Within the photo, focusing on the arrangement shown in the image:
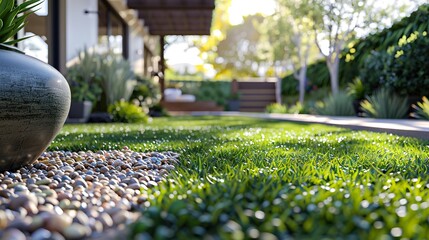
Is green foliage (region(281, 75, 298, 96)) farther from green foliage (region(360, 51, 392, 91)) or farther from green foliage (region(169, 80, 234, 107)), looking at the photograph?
green foliage (region(360, 51, 392, 91))

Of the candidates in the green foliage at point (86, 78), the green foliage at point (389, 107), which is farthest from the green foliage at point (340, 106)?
the green foliage at point (86, 78)

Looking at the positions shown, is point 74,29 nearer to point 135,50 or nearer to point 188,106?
point 135,50

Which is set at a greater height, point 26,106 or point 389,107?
point 26,106

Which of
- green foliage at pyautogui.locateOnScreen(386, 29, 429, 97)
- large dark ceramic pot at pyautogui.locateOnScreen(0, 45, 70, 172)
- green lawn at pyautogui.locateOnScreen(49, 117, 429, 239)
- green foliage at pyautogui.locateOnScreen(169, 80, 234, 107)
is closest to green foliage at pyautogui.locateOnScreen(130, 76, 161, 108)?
green foliage at pyautogui.locateOnScreen(386, 29, 429, 97)

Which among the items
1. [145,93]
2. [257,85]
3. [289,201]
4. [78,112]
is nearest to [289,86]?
[257,85]

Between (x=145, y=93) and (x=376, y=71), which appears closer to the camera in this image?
(x=376, y=71)

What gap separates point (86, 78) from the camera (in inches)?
320

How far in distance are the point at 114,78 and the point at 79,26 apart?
4.08ft

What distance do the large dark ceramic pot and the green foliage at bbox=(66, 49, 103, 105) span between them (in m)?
→ 5.26

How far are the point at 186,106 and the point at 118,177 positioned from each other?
1388cm

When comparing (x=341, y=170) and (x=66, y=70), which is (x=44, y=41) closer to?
(x=66, y=70)

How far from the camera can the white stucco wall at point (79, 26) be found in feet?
26.3

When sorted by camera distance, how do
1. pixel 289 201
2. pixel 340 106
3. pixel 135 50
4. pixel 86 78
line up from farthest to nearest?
pixel 135 50 → pixel 340 106 → pixel 86 78 → pixel 289 201

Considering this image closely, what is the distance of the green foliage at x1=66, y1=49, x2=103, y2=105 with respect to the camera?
7637 millimetres
